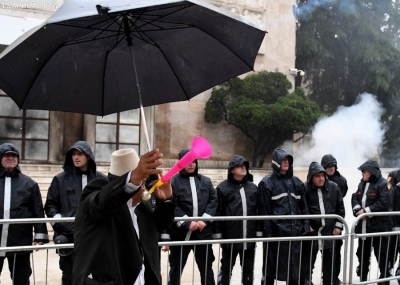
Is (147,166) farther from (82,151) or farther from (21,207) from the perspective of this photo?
(21,207)

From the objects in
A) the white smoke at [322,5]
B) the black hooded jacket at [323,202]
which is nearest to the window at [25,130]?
the black hooded jacket at [323,202]

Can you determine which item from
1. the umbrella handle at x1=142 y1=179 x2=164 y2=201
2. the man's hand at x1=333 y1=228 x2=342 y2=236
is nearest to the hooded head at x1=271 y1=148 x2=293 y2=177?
the man's hand at x1=333 y1=228 x2=342 y2=236

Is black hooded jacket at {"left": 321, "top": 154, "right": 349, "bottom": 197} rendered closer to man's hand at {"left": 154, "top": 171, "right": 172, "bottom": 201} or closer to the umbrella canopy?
the umbrella canopy

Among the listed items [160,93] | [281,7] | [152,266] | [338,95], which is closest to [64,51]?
[160,93]

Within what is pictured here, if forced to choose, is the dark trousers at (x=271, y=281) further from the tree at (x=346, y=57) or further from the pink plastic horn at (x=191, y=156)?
the tree at (x=346, y=57)

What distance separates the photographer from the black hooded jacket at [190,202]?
22.5ft

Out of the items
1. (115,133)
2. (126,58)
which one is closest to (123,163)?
(126,58)

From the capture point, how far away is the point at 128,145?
687 inches

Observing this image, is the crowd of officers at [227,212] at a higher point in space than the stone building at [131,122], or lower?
lower

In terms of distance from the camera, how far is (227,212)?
7.04 m

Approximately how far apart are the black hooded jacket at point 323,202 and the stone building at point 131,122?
381 inches

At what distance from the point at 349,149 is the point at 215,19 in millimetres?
21713

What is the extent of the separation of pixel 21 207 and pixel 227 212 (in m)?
2.42

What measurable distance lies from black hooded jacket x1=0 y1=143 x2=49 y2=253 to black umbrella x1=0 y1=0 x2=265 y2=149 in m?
2.63
